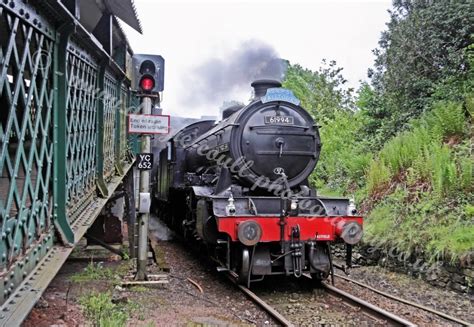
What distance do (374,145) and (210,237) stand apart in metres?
7.54

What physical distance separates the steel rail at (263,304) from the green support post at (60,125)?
2830mm

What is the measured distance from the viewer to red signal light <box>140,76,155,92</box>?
7.49 meters

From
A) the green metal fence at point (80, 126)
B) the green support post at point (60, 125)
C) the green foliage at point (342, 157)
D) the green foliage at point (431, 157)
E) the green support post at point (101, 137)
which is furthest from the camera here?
the green foliage at point (342, 157)

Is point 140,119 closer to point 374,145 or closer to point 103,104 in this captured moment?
point 103,104

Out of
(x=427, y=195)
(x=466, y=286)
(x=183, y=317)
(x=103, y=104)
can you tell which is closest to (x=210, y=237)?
(x=183, y=317)

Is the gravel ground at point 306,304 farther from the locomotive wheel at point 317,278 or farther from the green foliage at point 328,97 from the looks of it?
the green foliage at point 328,97

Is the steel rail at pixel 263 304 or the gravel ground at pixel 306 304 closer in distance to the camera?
the steel rail at pixel 263 304

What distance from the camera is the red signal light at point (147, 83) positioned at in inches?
295

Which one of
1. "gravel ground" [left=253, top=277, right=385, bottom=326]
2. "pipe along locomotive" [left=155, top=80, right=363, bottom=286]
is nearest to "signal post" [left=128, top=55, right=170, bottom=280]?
"pipe along locomotive" [left=155, top=80, right=363, bottom=286]

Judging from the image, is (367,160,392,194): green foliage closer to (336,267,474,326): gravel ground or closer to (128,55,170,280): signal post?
(336,267,474,326): gravel ground

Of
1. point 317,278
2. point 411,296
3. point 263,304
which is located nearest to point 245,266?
point 263,304

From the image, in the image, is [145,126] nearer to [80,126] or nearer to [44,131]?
[80,126]

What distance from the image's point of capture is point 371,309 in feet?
19.3

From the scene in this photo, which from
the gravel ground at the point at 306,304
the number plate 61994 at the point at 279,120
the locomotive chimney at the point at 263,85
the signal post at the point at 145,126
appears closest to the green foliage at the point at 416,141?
the gravel ground at the point at 306,304
